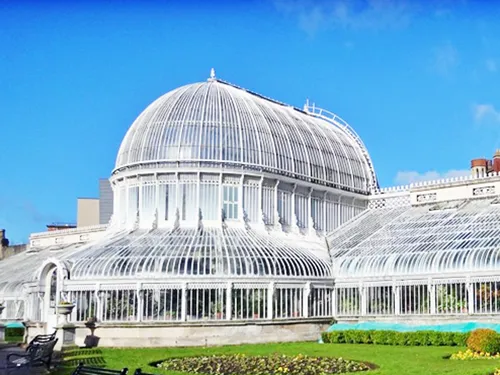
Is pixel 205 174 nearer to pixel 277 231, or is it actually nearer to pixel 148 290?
pixel 277 231

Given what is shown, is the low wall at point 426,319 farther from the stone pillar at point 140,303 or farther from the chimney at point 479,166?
the chimney at point 479,166

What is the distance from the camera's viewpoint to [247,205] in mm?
51375

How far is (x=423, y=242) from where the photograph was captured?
47375mm

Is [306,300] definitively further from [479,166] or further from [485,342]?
[479,166]

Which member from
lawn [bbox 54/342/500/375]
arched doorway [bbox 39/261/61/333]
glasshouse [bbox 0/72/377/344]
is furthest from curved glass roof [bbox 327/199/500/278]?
arched doorway [bbox 39/261/61/333]

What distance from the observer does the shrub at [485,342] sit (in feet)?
104

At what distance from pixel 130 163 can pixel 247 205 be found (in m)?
8.77

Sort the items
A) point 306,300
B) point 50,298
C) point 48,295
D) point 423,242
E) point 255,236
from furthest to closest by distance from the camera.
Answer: point 255,236
point 423,242
point 50,298
point 306,300
point 48,295

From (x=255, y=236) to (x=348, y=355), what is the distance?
1581 cm

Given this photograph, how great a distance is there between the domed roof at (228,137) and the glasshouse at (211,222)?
0.10 m

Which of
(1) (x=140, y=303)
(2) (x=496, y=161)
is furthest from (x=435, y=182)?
(1) (x=140, y=303)

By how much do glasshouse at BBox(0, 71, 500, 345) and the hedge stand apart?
3228 millimetres

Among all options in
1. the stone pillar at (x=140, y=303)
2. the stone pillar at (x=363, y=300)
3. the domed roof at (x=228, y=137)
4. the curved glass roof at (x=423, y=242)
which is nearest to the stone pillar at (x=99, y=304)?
the stone pillar at (x=140, y=303)

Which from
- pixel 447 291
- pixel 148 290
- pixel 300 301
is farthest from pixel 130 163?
pixel 447 291
